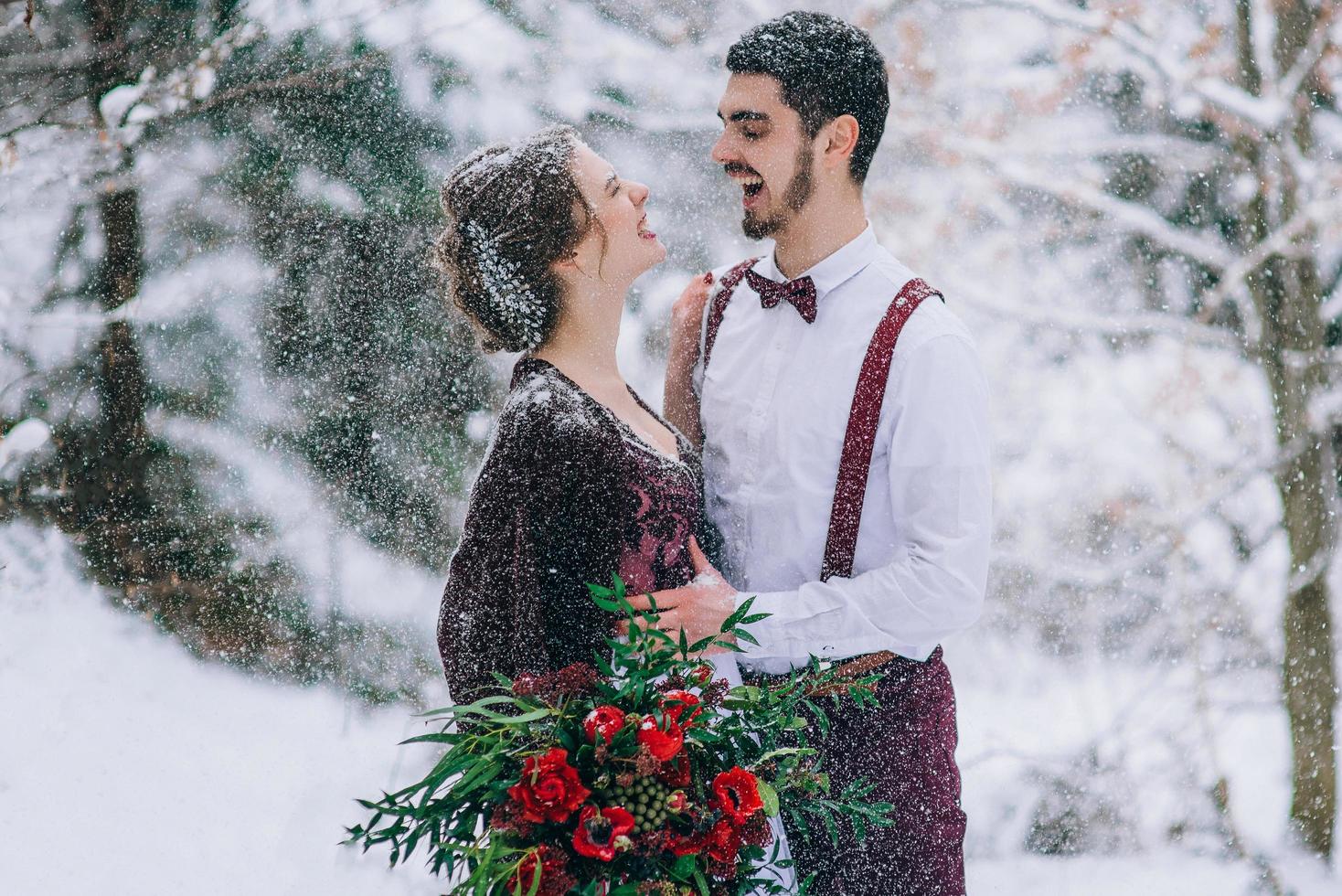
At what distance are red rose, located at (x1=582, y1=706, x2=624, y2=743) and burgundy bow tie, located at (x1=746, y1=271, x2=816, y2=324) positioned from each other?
2.51 ft

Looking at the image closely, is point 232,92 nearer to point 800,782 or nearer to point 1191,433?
point 800,782

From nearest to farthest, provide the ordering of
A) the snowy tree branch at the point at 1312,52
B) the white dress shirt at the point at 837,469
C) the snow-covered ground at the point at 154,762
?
the white dress shirt at the point at 837,469 → the snow-covered ground at the point at 154,762 → the snowy tree branch at the point at 1312,52

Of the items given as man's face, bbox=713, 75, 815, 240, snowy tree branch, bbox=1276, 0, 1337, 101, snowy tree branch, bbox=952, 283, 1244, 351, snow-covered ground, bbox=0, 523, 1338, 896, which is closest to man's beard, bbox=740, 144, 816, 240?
man's face, bbox=713, 75, 815, 240

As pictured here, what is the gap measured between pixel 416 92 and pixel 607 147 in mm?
529

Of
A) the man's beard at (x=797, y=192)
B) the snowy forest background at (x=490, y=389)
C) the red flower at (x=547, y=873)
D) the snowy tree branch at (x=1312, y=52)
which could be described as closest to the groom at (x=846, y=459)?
the man's beard at (x=797, y=192)

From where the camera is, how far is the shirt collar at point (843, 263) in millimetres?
1716

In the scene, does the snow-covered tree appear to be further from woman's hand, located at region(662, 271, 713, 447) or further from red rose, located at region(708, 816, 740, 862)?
red rose, located at region(708, 816, 740, 862)

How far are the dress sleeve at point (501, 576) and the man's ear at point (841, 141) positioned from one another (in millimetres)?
655

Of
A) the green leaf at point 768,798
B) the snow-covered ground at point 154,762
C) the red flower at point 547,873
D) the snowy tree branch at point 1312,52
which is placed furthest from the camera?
the snowy tree branch at point 1312,52

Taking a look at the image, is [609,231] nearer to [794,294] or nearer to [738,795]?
[794,294]

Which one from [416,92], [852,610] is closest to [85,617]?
[416,92]

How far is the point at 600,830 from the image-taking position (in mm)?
1146

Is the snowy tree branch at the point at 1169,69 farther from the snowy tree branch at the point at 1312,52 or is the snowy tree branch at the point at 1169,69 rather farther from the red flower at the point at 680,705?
the red flower at the point at 680,705

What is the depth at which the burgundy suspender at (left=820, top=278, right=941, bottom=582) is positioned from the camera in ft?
5.22
